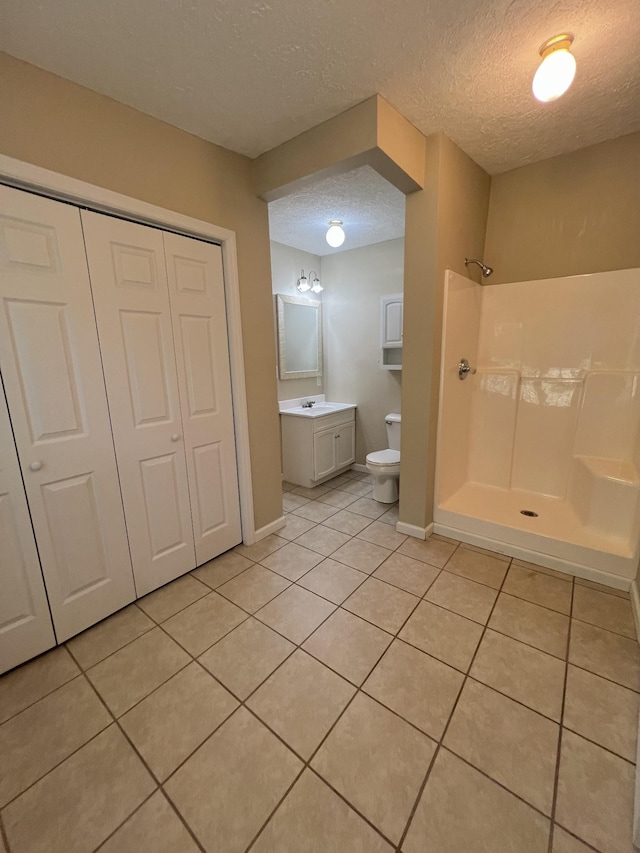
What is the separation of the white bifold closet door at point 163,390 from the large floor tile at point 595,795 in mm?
1898

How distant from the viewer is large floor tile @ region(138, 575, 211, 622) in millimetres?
1833

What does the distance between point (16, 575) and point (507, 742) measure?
200 centimetres

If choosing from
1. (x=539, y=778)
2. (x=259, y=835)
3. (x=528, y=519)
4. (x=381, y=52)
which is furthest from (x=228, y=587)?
(x=381, y=52)

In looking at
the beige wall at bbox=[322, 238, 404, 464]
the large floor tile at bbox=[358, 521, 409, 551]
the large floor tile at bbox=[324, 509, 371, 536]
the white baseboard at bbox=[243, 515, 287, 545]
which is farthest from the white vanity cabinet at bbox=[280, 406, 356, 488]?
the large floor tile at bbox=[358, 521, 409, 551]

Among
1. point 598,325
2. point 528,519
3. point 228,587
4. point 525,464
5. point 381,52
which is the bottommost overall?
point 228,587

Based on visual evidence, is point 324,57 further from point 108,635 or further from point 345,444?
point 345,444

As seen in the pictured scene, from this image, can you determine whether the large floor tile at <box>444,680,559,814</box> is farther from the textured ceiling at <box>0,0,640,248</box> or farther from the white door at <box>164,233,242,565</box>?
the textured ceiling at <box>0,0,640,248</box>

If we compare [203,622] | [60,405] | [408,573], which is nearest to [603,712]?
[408,573]

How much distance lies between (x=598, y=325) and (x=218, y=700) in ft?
9.68

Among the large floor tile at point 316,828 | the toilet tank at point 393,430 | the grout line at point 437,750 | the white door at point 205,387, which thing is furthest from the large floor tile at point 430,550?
the large floor tile at point 316,828

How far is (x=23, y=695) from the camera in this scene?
1389 millimetres

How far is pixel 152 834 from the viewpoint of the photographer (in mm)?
976

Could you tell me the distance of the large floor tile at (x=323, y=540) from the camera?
2.36 m

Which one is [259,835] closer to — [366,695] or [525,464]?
[366,695]
